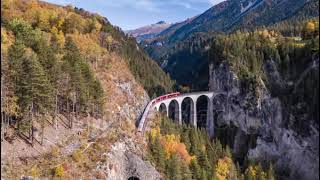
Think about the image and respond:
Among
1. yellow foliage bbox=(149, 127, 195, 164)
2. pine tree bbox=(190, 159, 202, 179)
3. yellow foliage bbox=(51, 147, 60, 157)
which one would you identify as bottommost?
pine tree bbox=(190, 159, 202, 179)

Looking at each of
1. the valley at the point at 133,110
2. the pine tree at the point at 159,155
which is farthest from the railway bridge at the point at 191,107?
the pine tree at the point at 159,155

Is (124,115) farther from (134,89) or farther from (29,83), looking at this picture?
(29,83)

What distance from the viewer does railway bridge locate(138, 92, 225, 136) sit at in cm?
9950

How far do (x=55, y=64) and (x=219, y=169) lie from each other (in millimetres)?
34504

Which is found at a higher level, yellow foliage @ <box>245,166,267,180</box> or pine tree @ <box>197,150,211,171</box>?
pine tree @ <box>197,150,211,171</box>

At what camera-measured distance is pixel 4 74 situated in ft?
138

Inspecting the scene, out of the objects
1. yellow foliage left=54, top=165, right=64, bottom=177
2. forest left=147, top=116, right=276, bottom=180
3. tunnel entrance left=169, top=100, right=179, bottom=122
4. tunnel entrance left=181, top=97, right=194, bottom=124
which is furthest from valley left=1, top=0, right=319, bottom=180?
tunnel entrance left=169, top=100, right=179, bottom=122

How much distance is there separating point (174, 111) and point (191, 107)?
5.72m

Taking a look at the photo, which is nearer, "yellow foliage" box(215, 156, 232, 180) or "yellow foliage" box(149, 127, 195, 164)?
"yellow foliage" box(149, 127, 195, 164)

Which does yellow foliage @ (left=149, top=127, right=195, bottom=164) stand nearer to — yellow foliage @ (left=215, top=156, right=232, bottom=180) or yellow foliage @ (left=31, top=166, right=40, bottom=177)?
yellow foliage @ (left=215, top=156, right=232, bottom=180)

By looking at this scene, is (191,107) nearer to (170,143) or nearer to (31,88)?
(170,143)

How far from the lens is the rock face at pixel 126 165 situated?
51.0 meters

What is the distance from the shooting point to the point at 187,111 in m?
116

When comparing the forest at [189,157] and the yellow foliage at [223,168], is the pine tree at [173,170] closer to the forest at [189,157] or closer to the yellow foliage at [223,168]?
the forest at [189,157]
